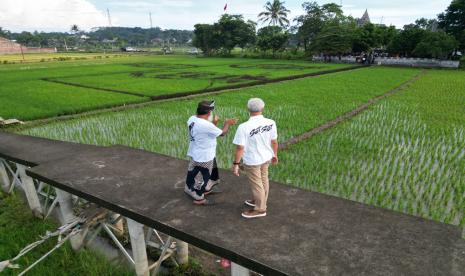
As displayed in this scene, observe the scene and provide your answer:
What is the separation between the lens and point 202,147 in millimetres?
3586

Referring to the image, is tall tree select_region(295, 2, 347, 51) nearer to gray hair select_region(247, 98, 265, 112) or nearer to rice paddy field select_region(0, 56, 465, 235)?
rice paddy field select_region(0, 56, 465, 235)

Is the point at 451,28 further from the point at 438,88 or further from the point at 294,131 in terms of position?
the point at 294,131

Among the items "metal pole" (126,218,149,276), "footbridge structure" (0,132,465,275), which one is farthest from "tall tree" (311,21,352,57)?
"metal pole" (126,218,149,276)

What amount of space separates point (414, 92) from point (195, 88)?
13.2m

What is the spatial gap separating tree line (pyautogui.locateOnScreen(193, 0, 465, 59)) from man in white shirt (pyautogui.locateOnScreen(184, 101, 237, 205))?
129ft

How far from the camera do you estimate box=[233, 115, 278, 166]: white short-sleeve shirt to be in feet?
10.6

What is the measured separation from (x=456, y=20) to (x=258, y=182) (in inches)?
1833

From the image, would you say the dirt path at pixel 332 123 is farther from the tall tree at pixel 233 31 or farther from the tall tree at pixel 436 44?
the tall tree at pixel 233 31

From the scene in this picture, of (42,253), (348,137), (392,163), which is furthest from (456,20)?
(42,253)

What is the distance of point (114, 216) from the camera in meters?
4.80

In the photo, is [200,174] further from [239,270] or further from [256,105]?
[239,270]

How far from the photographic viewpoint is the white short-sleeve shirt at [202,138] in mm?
3500

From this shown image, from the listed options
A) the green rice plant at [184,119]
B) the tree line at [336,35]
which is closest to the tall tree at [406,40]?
the tree line at [336,35]

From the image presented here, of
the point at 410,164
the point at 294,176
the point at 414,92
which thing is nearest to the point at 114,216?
the point at 294,176
